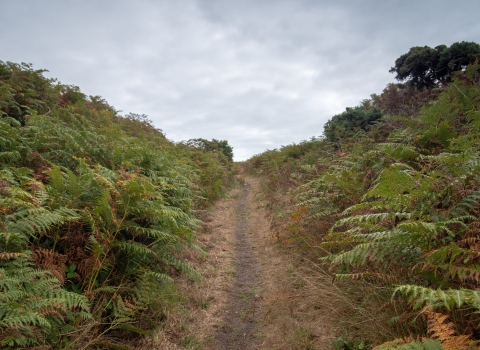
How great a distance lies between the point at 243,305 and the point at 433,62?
1081 centimetres

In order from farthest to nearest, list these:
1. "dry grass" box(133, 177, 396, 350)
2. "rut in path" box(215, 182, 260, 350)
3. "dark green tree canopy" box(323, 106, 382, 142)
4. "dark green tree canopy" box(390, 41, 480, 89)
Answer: "dark green tree canopy" box(323, 106, 382, 142) → "dark green tree canopy" box(390, 41, 480, 89) → "rut in path" box(215, 182, 260, 350) → "dry grass" box(133, 177, 396, 350)

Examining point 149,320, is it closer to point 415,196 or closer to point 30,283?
point 30,283

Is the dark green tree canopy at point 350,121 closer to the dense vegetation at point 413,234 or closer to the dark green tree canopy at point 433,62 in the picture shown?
the dark green tree canopy at point 433,62

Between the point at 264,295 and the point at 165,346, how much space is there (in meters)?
1.88

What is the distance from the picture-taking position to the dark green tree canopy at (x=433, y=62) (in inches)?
354

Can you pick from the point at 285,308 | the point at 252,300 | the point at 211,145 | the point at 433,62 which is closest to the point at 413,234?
the point at 285,308

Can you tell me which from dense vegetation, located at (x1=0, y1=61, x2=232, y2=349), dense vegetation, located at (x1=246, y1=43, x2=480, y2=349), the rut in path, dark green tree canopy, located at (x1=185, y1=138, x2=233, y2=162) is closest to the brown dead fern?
dense vegetation, located at (x1=0, y1=61, x2=232, y2=349)

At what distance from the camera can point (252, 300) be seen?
4.47 metres

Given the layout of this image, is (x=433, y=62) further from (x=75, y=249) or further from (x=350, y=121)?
(x=75, y=249)

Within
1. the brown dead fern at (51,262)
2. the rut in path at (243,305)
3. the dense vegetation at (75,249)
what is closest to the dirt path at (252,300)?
the rut in path at (243,305)

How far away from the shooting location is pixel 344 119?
457 inches

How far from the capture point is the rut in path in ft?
11.6

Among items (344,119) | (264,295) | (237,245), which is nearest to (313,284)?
(264,295)

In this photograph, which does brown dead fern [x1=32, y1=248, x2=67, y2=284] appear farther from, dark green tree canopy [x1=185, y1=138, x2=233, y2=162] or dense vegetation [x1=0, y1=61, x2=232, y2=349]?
dark green tree canopy [x1=185, y1=138, x2=233, y2=162]
